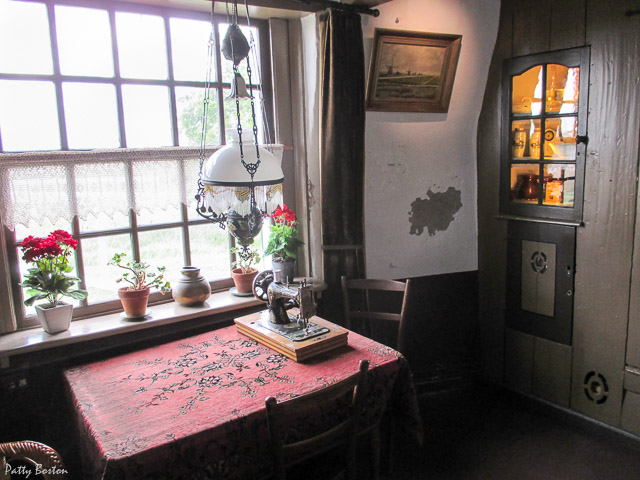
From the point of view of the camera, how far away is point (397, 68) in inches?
114

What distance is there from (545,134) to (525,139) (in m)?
0.14

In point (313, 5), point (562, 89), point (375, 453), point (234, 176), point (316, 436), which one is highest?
point (313, 5)

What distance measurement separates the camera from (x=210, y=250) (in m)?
2.81

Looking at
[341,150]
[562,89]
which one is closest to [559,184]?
[562,89]

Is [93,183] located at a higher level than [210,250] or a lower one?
higher

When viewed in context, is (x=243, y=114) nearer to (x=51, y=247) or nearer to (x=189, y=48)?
(x=189, y=48)

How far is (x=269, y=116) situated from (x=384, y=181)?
2.60 feet

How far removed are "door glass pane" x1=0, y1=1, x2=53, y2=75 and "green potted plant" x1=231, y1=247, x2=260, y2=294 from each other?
1258 millimetres

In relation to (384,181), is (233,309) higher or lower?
lower

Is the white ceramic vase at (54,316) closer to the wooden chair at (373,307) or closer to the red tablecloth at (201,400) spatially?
the red tablecloth at (201,400)

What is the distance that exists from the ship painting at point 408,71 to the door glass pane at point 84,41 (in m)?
1.44

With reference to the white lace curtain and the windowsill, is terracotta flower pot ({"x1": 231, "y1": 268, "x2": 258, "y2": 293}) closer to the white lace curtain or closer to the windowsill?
the windowsill

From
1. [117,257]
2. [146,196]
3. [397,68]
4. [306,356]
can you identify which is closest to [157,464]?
[306,356]

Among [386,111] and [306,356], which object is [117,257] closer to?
[306,356]
